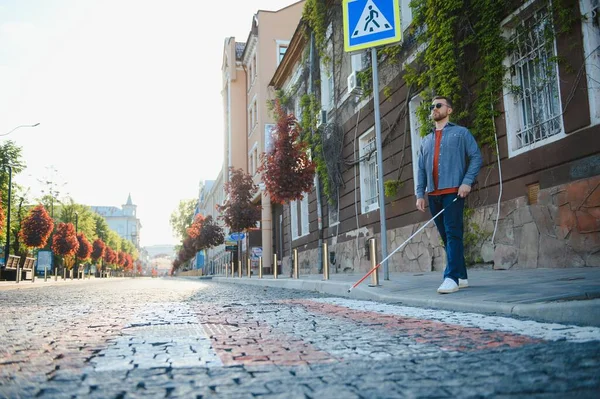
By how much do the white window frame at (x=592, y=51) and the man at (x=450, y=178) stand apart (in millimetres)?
2118

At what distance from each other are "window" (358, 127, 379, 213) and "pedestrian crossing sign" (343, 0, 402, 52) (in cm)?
581

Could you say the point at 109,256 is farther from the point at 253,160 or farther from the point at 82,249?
the point at 253,160

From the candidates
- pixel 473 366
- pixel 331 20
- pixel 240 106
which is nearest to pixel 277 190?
pixel 331 20

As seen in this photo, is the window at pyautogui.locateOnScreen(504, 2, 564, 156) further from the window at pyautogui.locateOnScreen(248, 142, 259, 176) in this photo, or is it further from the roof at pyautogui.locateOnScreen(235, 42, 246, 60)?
the roof at pyautogui.locateOnScreen(235, 42, 246, 60)

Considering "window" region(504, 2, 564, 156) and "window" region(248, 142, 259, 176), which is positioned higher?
"window" region(248, 142, 259, 176)

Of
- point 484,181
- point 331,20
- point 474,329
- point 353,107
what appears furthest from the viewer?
point 331,20

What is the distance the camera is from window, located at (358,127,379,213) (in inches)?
550

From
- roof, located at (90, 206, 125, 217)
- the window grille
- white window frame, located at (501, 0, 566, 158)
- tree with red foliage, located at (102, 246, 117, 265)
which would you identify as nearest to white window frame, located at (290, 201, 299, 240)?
white window frame, located at (501, 0, 566, 158)

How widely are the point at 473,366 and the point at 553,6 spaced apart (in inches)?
262

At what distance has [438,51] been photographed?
9.53 metres

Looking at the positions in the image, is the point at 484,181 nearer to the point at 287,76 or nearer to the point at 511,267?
the point at 511,267

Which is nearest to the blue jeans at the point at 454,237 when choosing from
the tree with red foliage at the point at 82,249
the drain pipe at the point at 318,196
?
the drain pipe at the point at 318,196

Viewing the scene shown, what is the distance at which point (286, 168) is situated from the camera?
15.5 metres

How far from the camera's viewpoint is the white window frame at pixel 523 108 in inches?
294
